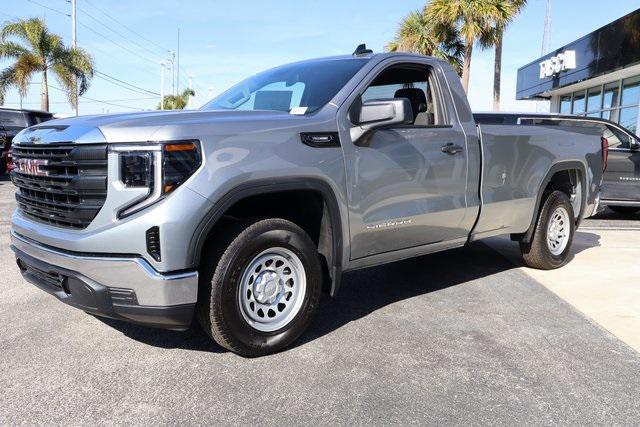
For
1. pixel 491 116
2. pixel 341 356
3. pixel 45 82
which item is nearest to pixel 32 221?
pixel 341 356

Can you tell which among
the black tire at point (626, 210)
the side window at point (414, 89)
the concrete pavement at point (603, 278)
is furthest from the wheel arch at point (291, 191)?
the black tire at point (626, 210)

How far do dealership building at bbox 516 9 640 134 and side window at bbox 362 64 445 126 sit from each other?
13473 millimetres

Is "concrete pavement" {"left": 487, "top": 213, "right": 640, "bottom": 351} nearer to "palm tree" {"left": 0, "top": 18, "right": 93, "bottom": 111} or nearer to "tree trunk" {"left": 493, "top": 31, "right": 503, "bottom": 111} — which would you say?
"tree trunk" {"left": 493, "top": 31, "right": 503, "bottom": 111}

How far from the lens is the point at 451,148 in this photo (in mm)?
4605

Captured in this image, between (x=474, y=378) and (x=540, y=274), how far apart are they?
299cm

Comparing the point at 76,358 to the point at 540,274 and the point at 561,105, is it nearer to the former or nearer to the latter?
the point at 540,274

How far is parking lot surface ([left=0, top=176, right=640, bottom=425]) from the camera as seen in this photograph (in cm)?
295

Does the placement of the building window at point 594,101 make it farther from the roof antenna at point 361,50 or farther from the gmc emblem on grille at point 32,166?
the gmc emblem on grille at point 32,166

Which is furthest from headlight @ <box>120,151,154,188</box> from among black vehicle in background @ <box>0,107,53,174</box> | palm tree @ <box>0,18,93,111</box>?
palm tree @ <box>0,18,93,111</box>

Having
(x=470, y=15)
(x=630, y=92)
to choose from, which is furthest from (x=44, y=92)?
(x=630, y=92)

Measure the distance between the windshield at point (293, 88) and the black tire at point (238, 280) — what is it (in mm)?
910

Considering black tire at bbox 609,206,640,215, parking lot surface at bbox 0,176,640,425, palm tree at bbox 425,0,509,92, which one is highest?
palm tree at bbox 425,0,509,92

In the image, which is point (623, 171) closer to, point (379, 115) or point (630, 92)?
point (379, 115)

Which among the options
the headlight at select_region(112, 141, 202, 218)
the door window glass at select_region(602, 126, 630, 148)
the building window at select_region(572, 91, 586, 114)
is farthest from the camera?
the building window at select_region(572, 91, 586, 114)
